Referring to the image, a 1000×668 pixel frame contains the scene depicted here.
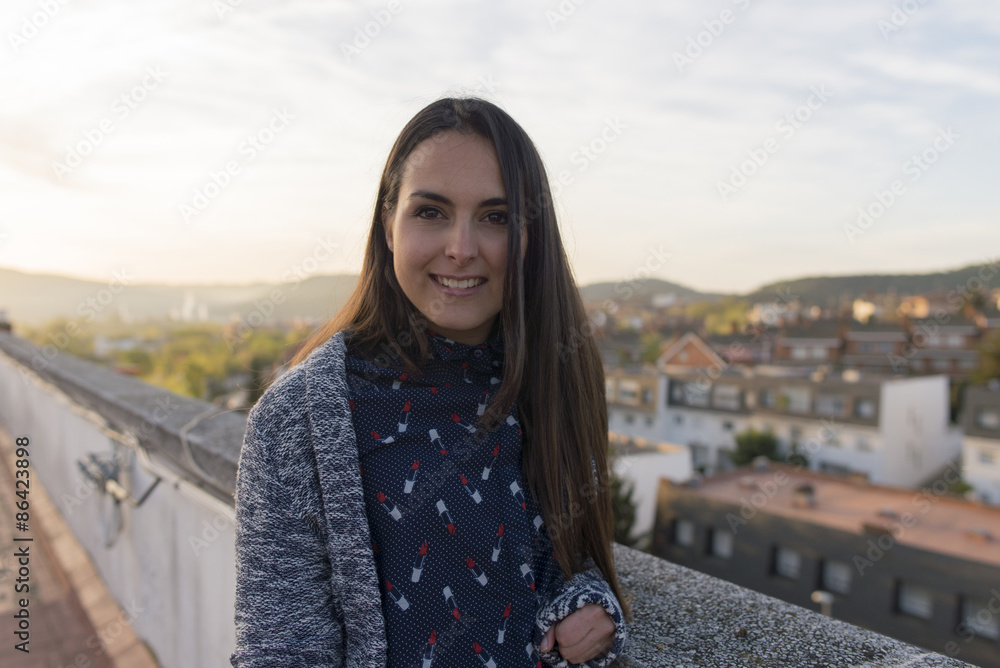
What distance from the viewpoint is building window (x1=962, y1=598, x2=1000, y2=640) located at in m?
14.1

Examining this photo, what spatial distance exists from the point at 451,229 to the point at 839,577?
18439mm

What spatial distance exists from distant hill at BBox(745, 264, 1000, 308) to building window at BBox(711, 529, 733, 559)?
35899 millimetres

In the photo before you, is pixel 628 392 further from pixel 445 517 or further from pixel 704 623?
pixel 445 517

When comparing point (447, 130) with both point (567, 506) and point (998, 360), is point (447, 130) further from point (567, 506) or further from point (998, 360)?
point (998, 360)

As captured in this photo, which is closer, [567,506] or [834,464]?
[567,506]

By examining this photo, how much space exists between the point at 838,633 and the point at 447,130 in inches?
42.9

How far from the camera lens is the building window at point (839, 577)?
16219 mm

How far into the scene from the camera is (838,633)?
3.81 ft

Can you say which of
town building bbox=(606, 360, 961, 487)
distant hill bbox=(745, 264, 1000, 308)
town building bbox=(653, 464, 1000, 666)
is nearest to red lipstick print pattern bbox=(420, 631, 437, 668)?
town building bbox=(653, 464, 1000, 666)

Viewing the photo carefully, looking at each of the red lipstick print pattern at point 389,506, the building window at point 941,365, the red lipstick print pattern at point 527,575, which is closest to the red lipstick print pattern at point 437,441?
the red lipstick print pattern at point 389,506

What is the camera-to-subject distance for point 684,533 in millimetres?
19125

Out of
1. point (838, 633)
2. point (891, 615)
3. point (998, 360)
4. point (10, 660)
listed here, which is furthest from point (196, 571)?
point (998, 360)

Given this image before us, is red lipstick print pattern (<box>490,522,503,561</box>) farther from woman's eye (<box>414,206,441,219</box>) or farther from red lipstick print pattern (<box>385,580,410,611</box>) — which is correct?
woman's eye (<box>414,206,441,219</box>)

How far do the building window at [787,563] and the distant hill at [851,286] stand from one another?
3630 cm
